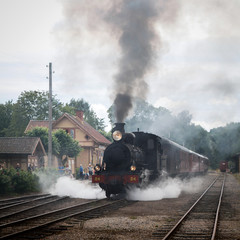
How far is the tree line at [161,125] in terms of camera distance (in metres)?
67.1

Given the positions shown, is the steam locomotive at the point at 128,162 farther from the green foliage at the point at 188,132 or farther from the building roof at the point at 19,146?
the green foliage at the point at 188,132

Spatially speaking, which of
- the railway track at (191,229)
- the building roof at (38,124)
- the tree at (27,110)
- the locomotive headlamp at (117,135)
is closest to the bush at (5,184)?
the locomotive headlamp at (117,135)

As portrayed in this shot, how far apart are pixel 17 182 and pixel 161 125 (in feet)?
148

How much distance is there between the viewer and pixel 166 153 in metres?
20.6

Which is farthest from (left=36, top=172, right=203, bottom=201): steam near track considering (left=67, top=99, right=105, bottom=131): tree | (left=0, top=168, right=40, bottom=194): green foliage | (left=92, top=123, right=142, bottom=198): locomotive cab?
(left=67, top=99, right=105, bottom=131): tree

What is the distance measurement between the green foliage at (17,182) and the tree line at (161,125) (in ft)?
141

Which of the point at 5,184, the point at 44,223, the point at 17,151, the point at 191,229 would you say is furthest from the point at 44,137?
the point at 191,229

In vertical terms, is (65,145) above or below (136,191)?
above

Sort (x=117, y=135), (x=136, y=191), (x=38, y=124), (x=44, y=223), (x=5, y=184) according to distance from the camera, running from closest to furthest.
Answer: (x=44, y=223), (x=117, y=135), (x=136, y=191), (x=5, y=184), (x=38, y=124)

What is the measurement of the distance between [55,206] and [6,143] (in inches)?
821

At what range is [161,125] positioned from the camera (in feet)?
213

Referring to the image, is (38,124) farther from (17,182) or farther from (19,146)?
(17,182)

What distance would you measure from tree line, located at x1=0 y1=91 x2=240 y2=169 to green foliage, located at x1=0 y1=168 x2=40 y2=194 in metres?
42.9

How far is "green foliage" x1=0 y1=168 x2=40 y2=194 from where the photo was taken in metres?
20.1
